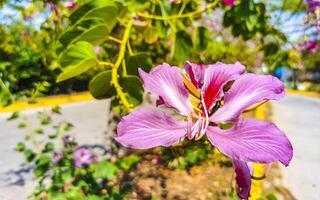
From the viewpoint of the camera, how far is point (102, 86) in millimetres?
1248

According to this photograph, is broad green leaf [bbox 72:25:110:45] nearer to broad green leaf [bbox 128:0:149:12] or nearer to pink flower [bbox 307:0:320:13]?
broad green leaf [bbox 128:0:149:12]

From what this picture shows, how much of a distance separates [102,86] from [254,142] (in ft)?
2.56

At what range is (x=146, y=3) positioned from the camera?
1.37m

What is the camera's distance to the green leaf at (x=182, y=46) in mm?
1655

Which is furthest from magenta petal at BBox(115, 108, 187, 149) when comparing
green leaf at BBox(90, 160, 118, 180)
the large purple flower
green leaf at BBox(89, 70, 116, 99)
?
green leaf at BBox(90, 160, 118, 180)

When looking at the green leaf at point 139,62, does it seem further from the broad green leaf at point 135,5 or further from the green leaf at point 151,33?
the green leaf at point 151,33

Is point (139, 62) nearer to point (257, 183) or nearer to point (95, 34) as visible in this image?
point (95, 34)

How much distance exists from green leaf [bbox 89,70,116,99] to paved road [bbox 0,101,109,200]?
7.82 ft

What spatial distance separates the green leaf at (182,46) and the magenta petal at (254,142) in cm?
110

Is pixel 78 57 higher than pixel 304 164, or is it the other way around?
pixel 78 57

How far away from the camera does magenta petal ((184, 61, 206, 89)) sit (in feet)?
2.17

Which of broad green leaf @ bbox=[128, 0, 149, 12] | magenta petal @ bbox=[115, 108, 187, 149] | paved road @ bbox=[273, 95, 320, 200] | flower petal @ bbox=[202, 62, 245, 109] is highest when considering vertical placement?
broad green leaf @ bbox=[128, 0, 149, 12]

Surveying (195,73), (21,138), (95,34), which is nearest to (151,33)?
(95,34)

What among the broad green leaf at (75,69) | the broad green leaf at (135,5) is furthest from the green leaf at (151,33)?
the broad green leaf at (75,69)
